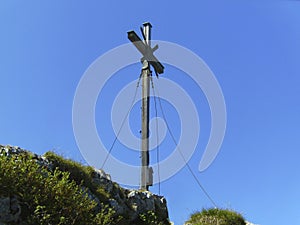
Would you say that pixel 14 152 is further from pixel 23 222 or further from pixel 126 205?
pixel 126 205

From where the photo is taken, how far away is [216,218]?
33.4ft

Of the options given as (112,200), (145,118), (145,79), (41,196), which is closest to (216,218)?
(112,200)

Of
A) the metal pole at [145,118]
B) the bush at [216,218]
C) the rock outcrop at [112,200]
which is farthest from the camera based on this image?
the metal pole at [145,118]

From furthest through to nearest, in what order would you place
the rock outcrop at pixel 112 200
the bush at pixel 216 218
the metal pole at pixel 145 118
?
the metal pole at pixel 145 118 < the bush at pixel 216 218 < the rock outcrop at pixel 112 200

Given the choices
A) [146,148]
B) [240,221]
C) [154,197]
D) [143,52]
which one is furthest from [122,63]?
[240,221]

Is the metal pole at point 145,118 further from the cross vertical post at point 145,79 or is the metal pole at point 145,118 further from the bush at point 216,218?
the bush at point 216,218

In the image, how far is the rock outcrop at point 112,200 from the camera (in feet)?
20.8

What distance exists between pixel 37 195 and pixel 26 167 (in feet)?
1.72

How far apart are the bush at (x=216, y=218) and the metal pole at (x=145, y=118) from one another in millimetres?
1467

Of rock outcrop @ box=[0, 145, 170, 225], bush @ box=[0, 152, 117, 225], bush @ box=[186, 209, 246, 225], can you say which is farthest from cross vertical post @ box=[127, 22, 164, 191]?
bush @ box=[0, 152, 117, 225]

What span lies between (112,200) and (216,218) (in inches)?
124

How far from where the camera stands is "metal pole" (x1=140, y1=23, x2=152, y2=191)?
35.5ft

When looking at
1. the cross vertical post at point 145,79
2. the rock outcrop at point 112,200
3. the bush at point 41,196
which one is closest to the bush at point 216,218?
the rock outcrop at point 112,200

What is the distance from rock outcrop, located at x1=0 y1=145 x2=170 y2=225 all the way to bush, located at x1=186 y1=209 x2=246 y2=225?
96 cm
